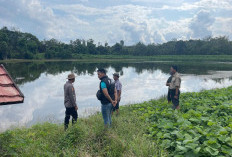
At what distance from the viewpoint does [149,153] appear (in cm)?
434

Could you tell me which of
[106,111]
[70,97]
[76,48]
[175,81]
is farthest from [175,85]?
[76,48]

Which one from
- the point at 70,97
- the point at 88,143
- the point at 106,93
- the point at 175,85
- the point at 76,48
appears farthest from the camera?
the point at 76,48

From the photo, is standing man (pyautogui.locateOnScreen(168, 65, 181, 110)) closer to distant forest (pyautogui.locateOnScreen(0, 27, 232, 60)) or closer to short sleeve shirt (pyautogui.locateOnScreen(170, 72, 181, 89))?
short sleeve shirt (pyautogui.locateOnScreen(170, 72, 181, 89))

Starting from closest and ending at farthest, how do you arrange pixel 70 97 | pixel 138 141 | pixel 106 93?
1. pixel 138 141
2. pixel 106 93
3. pixel 70 97

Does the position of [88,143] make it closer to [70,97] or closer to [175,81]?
[70,97]

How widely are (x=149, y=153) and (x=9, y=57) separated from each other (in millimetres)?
76500

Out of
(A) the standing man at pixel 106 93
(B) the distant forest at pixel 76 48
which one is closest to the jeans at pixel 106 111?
(A) the standing man at pixel 106 93

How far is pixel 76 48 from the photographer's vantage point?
91.9 metres

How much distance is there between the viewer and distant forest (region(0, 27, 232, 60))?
241 feet

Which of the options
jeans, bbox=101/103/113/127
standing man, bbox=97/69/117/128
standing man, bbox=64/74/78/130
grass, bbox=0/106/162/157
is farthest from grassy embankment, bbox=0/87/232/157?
standing man, bbox=64/74/78/130

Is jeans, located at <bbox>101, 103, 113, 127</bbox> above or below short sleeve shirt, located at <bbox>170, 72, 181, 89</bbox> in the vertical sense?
below

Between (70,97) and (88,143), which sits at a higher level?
(70,97)

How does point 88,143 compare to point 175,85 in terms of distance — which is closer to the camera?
point 88,143

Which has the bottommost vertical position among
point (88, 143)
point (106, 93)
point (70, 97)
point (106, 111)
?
point (88, 143)
